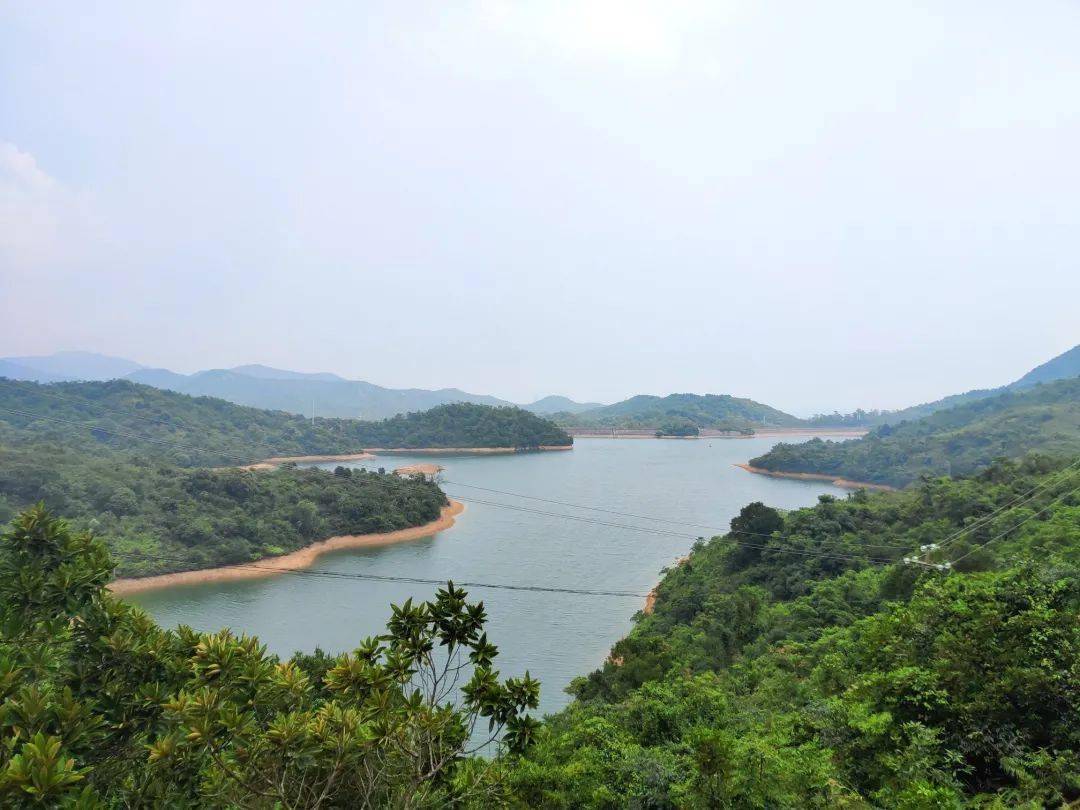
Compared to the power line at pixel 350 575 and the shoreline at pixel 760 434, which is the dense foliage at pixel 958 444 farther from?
the shoreline at pixel 760 434

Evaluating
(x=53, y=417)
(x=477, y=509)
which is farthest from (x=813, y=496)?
(x=53, y=417)

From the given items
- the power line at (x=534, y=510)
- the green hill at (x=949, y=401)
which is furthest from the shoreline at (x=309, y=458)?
the green hill at (x=949, y=401)

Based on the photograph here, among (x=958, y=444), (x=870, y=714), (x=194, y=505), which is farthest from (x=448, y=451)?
(x=870, y=714)

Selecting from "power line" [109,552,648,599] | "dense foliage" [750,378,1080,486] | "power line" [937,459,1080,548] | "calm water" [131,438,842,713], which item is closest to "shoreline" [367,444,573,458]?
"calm water" [131,438,842,713]

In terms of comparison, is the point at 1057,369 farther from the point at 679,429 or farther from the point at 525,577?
the point at 525,577

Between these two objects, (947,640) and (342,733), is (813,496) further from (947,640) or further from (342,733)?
(342,733)
